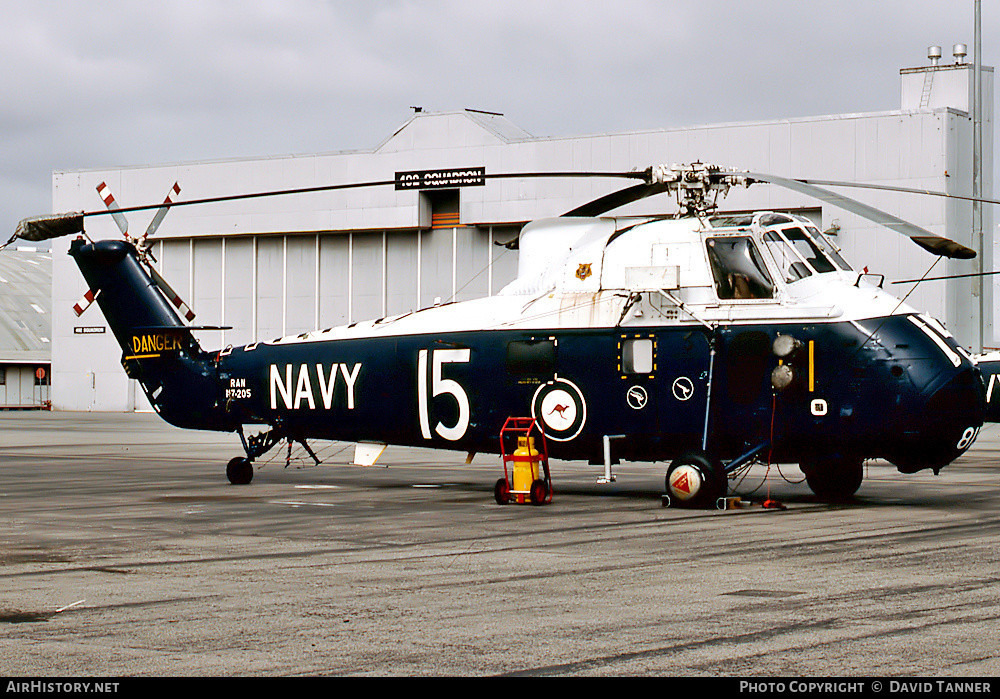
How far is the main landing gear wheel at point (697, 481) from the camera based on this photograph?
17.7 meters

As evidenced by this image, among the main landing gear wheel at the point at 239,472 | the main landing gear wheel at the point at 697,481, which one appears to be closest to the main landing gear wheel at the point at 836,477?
the main landing gear wheel at the point at 697,481

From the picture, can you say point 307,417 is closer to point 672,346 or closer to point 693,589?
point 672,346

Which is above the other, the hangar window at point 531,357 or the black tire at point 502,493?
the hangar window at point 531,357

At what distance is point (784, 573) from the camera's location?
11.7 m

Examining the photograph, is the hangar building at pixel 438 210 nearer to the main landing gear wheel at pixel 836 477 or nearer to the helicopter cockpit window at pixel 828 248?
the main landing gear wheel at pixel 836 477

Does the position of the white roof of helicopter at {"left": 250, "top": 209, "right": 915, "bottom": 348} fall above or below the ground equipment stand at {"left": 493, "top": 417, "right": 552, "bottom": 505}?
above

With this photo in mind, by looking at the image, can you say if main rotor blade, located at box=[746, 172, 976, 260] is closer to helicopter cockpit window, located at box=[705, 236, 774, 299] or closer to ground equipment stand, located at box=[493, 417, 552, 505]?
helicopter cockpit window, located at box=[705, 236, 774, 299]

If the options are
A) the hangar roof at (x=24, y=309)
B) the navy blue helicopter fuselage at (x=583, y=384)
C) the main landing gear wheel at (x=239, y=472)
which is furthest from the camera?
the hangar roof at (x=24, y=309)

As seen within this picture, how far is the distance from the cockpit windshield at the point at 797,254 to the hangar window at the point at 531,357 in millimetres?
3712

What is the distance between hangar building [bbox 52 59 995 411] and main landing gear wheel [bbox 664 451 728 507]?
24820 mm

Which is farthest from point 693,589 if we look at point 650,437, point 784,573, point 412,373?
point 412,373

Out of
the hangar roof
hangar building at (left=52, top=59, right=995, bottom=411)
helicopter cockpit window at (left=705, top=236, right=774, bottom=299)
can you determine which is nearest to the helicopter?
helicopter cockpit window at (left=705, top=236, right=774, bottom=299)

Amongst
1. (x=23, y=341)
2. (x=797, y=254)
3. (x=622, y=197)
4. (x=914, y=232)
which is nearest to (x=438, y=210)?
(x=622, y=197)

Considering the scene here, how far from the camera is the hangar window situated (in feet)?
64.6
